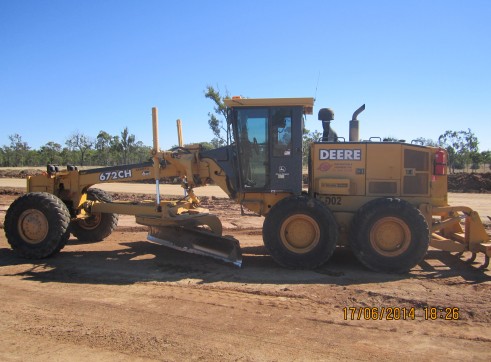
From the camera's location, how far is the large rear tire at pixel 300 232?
6566mm

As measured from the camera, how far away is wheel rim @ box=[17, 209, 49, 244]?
287 inches

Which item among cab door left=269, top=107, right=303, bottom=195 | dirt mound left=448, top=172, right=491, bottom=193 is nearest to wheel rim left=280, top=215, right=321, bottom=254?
cab door left=269, top=107, right=303, bottom=195

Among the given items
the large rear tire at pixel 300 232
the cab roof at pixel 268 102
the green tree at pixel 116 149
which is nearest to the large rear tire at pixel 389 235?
the large rear tire at pixel 300 232

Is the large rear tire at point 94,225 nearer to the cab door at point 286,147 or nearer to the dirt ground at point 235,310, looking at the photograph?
the dirt ground at point 235,310

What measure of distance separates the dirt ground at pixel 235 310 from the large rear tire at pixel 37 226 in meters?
0.26

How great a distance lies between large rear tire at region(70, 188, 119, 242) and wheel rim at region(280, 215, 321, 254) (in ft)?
13.8

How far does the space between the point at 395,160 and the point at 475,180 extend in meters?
21.8

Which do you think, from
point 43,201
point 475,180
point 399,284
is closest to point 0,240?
point 43,201

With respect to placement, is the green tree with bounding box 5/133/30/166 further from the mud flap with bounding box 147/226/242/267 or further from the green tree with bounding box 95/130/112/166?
the mud flap with bounding box 147/226/242/267

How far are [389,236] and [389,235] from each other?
0.02 meters

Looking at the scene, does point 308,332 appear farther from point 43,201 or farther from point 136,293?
point 43,201

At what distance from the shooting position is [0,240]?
30.0ft

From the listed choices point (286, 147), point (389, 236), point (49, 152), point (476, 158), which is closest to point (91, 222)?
point (286, 147)

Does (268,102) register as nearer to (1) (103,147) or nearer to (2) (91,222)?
(2) (91,222)
